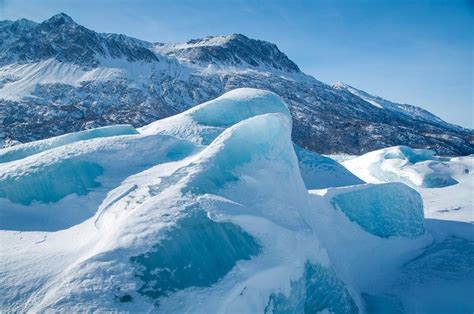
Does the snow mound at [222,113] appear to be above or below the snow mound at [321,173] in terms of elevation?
above

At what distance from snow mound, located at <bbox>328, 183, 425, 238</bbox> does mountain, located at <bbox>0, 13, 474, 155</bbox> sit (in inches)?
1942

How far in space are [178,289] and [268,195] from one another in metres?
3.57

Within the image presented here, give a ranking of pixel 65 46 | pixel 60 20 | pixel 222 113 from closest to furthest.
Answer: pixel 222 113 < pixel 65 46 < pixel 60 20

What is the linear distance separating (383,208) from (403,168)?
13.1 m

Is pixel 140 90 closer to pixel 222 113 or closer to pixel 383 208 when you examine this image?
pixel 222 113

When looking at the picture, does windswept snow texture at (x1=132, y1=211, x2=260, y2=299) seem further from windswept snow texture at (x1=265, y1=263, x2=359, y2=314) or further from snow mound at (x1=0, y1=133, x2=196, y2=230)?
snow mound at (x1=0, y1=133, x2=196, y2=230)

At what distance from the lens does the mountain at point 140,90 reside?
6823 centimetres

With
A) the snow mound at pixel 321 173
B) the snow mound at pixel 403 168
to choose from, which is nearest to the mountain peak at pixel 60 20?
the snow mound at pixel 403 168

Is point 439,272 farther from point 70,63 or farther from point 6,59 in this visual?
point 6,59

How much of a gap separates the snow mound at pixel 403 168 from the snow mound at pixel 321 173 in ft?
23.4

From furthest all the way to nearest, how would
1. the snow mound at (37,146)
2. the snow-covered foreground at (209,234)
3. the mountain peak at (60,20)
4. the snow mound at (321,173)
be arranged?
the mountain peak at (60,20) → the snow mound at (321,173) → the snow mound at (37,146) → the snow-covered foreground at (209,234)

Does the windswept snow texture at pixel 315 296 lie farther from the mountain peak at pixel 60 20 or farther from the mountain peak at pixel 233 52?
the mountain peak at pixel 60 20

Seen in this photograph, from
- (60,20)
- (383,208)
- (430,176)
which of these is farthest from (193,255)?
(60,20)

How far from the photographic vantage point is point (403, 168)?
25.4 meters
